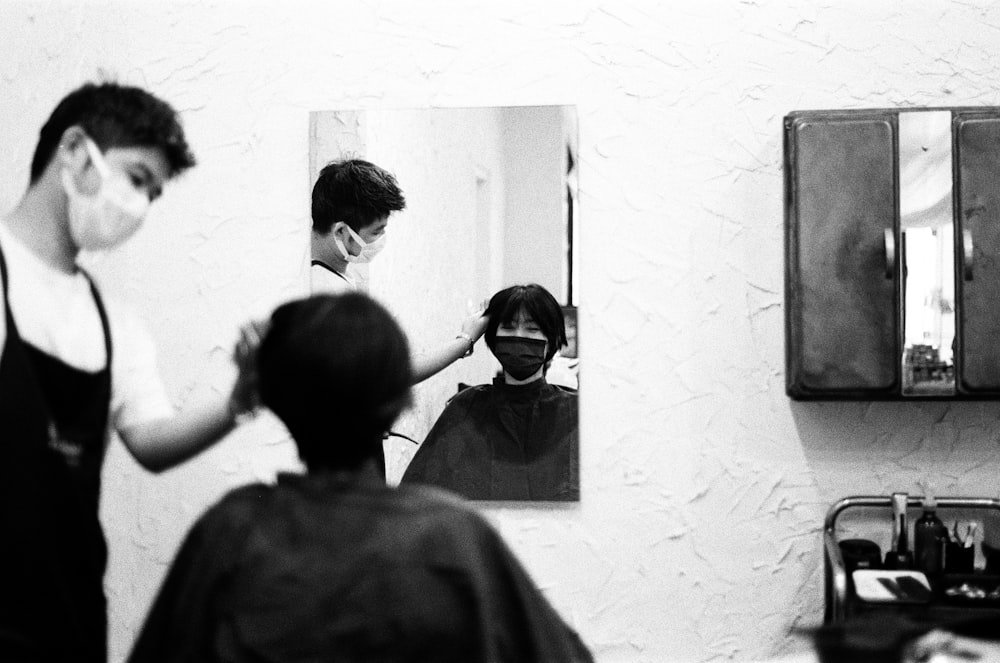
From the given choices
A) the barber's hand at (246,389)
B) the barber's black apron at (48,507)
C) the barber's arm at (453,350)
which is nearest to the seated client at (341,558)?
the barber's hand at (246,389)

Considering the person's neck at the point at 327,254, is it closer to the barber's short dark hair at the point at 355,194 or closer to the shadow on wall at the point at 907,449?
the barber's short dark hair at the point at 355,194

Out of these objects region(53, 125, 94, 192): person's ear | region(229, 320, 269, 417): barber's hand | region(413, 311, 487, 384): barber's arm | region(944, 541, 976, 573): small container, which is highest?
region(53, 125, 94, 192): person's ear

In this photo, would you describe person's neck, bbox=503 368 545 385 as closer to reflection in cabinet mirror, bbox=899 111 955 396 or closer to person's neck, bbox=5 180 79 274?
reflection in cabinet mirror, bbox=899 111 955 396

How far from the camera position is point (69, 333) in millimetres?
1710

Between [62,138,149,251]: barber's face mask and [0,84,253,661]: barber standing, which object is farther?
[62,138,149,251]: barber's face mask

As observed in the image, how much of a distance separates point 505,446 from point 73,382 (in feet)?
3.04

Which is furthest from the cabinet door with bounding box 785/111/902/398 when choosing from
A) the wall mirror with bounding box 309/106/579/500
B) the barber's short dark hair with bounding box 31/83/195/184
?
the barber's short dark hair with bounding box 31/83/195/184

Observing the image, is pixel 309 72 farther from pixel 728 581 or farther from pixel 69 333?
pixel 728 581

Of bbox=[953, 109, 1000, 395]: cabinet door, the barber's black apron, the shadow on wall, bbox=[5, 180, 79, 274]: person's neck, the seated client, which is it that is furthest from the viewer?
the shadow on wall

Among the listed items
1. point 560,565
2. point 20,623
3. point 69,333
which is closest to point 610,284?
point 560,565

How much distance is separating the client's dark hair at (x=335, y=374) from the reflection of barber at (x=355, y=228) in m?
0.79

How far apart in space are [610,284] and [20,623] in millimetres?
1302

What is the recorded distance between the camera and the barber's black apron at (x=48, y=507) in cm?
159

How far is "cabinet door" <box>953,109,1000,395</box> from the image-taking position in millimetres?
1935
